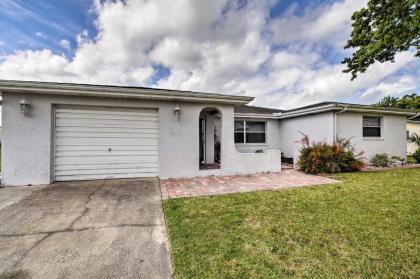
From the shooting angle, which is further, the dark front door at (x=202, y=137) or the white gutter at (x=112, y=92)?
the dark front door at (x=202, y=137)

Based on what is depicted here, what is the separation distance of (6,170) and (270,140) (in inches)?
488

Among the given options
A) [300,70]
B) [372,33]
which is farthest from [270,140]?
[372,33]

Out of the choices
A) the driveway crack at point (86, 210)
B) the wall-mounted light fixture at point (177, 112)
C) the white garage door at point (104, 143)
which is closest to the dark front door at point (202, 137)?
the wall-mounted light fixture at point (177, 112)

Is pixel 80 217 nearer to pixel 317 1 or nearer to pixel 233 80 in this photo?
pixel 317 1

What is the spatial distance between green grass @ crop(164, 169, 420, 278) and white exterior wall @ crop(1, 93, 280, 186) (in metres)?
2.66

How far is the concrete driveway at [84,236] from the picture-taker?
2.15 meters

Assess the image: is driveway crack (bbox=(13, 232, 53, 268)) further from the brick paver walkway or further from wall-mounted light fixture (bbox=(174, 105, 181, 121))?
wall-mounted light fixture (bbox=(174, 105, 181, 121))

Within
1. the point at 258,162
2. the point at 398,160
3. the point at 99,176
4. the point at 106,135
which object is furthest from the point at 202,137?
the point at 398,160

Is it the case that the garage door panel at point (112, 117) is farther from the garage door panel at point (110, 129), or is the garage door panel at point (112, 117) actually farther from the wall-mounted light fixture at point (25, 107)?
the wall-mounted light fixture at point (25, 107)

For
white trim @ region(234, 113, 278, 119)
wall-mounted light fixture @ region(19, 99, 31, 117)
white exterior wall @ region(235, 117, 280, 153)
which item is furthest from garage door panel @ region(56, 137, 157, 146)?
white exterior wall @ region(235, 117, 280, 153)

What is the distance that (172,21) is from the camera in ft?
26.5

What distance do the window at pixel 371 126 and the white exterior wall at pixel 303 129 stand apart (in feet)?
8.92

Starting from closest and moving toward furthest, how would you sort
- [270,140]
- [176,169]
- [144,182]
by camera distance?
1. [144,182]
2. [176,169]
3. [270,140]

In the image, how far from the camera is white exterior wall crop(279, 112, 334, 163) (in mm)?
9555
